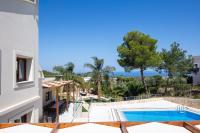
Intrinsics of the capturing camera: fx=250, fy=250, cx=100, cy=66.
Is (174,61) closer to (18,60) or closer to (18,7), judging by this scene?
(18,60)

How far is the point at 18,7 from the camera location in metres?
9.60

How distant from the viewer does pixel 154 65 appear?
33.3 m

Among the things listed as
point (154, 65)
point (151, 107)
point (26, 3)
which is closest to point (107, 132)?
point (26, 3)

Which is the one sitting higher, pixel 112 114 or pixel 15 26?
pixel 15 26

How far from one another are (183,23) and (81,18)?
737 inches

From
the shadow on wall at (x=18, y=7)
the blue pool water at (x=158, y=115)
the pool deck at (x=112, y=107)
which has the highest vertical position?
the shadow on wall at (x=18, y=7)

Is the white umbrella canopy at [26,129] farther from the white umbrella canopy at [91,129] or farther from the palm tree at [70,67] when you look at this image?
the palm tree at [70,67]

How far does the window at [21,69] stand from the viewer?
A: 10.2 meters

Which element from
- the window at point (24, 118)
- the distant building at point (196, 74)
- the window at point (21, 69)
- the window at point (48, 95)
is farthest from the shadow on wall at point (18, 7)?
the distant building at point (196, 74)

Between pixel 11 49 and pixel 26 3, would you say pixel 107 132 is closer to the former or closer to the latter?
pixel 11 49

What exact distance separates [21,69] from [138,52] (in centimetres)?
2364

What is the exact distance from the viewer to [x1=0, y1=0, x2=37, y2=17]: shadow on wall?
833 cm

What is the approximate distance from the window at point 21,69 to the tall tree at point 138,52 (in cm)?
2295

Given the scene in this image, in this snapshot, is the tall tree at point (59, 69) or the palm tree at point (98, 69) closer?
the palm tree at point (98, 69)
